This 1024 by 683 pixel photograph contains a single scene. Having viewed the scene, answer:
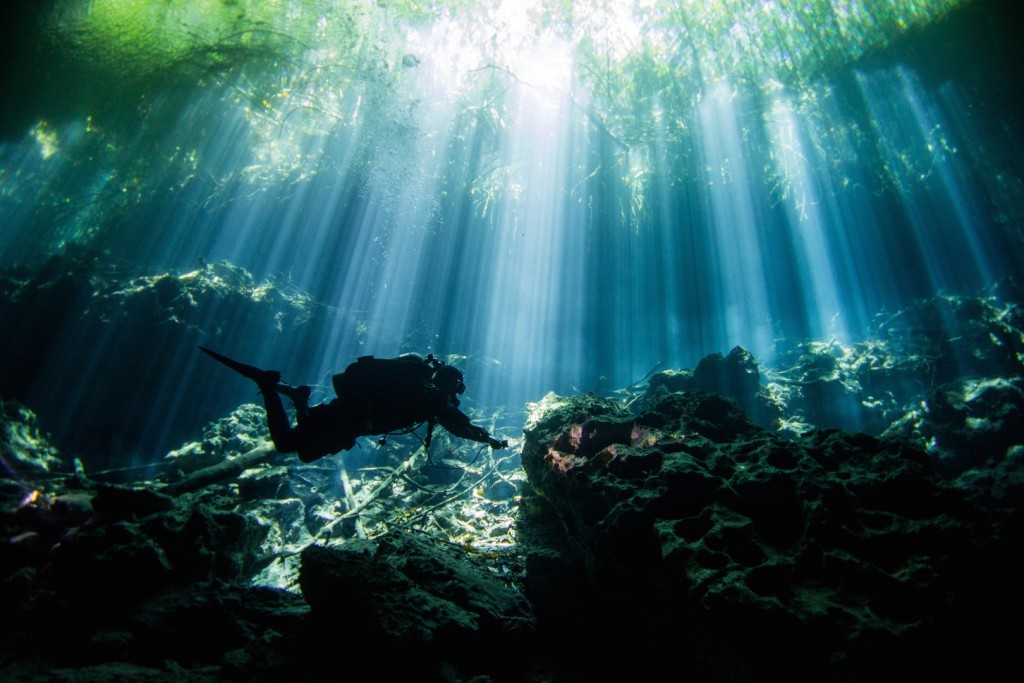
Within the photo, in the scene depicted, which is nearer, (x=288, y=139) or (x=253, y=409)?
(x=253, y=409)

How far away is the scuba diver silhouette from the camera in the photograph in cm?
472

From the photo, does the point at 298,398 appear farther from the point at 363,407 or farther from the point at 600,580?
the point at 600,580

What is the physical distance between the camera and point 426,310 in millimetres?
21844

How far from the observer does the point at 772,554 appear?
8.84ft

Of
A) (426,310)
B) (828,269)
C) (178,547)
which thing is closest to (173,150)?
(426,310)

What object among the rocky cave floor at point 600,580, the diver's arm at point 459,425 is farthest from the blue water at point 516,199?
the diver's arm at point 459,425

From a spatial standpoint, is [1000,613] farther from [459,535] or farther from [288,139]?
[288,139]

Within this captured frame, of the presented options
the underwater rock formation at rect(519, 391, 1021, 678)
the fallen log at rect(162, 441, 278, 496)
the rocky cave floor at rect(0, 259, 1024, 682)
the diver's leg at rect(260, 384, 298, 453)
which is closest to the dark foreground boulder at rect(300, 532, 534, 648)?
the rocky cave floor at rect(0, 259, 1024, 682)

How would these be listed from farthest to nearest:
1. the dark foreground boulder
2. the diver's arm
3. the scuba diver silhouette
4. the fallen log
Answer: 1. the fallen log
2. the diver's arm
3. the scuba diver silhouette
4. the dark foreground boulder

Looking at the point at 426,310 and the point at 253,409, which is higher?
the point at 426,310

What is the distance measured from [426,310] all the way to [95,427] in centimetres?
1375

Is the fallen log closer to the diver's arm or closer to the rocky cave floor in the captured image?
the rocky cave floor

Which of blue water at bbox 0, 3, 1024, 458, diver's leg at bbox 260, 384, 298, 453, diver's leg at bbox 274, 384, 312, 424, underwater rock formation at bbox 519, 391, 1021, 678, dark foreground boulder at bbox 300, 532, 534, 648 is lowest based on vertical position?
dark foreground boulder at bbox 300, 532, 534, 648

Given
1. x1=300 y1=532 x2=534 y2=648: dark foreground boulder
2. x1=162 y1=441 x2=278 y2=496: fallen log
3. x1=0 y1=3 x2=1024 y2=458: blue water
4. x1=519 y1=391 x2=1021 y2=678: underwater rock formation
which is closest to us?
x1=519 y1=391 x2=1021 y2=678: underwater rock formation
